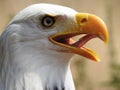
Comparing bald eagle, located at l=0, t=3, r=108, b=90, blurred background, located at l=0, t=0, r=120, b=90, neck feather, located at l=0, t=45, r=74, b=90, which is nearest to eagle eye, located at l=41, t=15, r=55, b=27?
bald eagle, located at l=0, t=3, r=108, b=90

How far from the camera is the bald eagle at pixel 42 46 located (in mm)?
4094

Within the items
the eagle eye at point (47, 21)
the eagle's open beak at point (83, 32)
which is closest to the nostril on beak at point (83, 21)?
the eagle's open beak at point (83, 32)

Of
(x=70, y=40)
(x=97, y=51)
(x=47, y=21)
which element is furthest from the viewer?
(x=97, y=51)

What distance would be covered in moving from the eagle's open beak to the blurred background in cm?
288

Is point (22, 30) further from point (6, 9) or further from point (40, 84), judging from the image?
point (6, 9)

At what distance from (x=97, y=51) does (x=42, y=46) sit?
5.18 meters

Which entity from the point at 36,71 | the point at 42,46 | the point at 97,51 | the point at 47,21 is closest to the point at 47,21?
the point at 47,21

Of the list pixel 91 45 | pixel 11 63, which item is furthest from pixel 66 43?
pixel 91 45

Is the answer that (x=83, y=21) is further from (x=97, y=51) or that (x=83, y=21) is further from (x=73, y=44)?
(x=97, y=51)

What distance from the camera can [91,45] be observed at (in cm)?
920

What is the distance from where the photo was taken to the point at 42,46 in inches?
163

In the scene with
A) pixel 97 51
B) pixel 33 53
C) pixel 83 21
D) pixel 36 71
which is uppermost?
pixel 83 21

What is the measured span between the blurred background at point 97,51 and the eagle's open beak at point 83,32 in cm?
288

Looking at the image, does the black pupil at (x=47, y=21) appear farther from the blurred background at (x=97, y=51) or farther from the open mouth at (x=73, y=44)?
the blurred background at (x=97, y=51)
